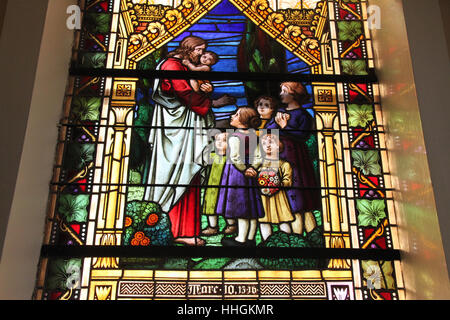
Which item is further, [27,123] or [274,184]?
[274,184]

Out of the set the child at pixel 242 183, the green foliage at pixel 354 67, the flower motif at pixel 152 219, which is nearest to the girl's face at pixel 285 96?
the child at pixel 242 183

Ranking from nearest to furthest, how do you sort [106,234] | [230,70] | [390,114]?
[106,234] < [390,114] < [230,70]

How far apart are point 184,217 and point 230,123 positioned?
0.93 meters

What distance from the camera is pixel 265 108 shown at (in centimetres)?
509

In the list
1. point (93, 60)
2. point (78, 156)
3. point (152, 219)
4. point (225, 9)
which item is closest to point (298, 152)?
point (152, 219)

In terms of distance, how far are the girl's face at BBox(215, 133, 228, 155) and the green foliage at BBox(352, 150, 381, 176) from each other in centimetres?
109

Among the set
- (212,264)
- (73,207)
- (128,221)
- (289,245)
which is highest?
(73,207)

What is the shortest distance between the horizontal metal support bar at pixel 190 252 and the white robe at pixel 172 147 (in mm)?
400

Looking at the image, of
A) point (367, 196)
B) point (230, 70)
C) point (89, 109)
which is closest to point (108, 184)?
point (89, 109)

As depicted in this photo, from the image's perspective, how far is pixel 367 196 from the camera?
474cm

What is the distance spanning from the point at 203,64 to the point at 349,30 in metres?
1.44

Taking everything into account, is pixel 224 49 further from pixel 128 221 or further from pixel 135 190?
pixel 128 221

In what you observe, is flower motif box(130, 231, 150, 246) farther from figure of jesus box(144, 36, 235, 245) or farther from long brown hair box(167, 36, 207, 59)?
long brown hair box(167, 36, 207, 59)

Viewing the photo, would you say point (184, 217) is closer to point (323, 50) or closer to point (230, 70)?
point (230, 70)
